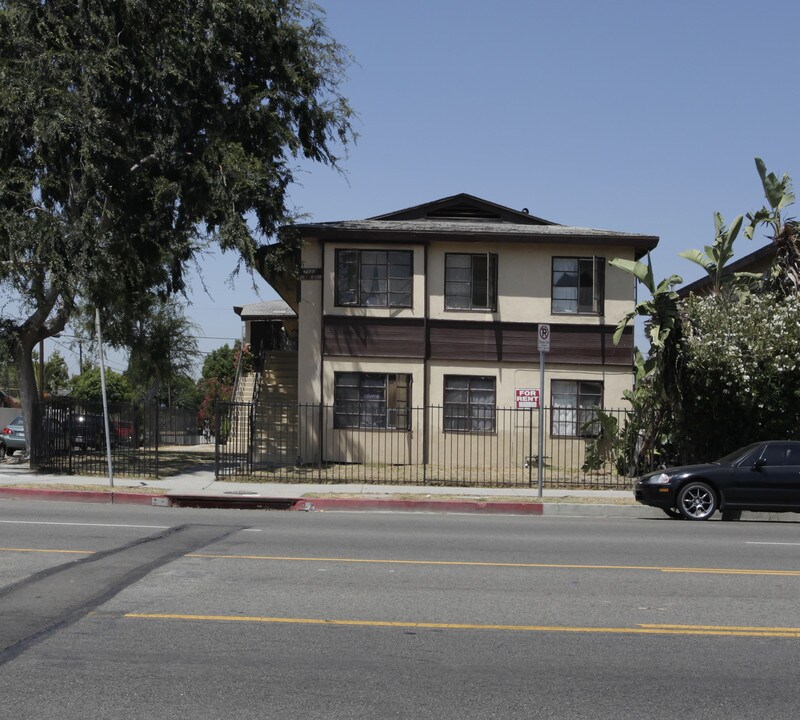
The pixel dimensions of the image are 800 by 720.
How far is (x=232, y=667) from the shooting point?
6430 mm

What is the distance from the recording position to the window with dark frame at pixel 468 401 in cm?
2545

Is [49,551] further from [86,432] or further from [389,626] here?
[86,432]

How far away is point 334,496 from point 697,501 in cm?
677

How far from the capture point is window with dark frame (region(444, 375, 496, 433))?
25453 mm

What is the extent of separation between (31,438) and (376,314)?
907 centimetres

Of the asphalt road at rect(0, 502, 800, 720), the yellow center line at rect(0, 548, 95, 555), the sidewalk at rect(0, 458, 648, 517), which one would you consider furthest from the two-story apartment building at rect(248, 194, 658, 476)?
the yellow center line at rect(0, 548, 95, 555)

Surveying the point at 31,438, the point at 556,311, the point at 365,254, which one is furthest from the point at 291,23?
the point at 31,438

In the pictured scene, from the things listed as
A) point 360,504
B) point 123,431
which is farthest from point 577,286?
point 123,431

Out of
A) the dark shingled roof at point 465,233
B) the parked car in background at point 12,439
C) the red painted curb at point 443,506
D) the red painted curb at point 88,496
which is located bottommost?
the red painted curb at point 443,506

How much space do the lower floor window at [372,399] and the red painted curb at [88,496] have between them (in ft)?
24.2

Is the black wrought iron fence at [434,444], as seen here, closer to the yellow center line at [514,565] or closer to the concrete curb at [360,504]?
the concrete curb at [360,504]

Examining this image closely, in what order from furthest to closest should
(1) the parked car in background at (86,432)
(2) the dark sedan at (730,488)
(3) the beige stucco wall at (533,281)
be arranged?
(3) the beige stucco wall at (533,281) → (1) the parked car in background at (86,432) → (2) the dark sedan at (730,488)

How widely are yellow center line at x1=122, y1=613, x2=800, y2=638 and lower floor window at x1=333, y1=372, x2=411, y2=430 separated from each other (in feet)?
57.4

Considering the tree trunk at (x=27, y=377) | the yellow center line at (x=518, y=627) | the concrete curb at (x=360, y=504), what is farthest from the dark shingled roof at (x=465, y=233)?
the yellow center line at (x=518, y=627)
